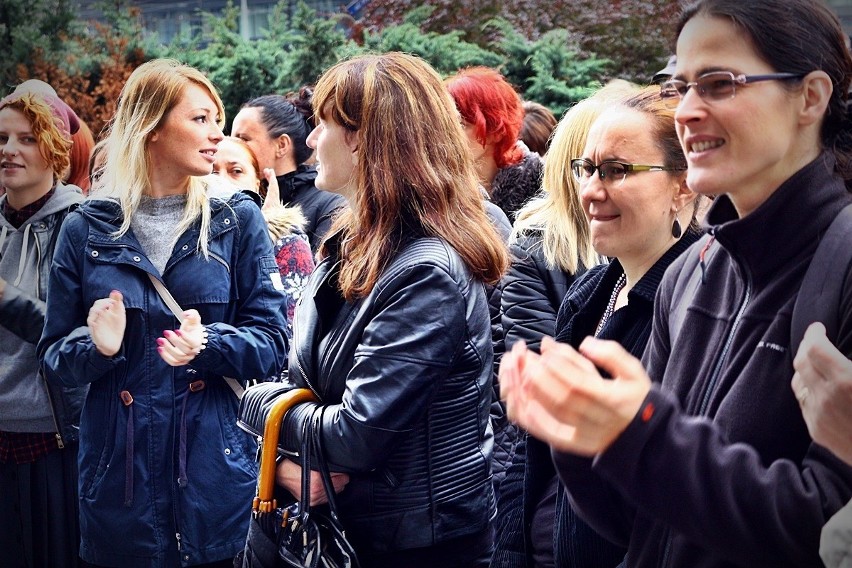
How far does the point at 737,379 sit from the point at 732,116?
1.40 ft

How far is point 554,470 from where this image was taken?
240 cm

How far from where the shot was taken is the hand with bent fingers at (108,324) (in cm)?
298

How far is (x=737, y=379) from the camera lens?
5.01ft

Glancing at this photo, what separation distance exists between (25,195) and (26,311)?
0.58 meters

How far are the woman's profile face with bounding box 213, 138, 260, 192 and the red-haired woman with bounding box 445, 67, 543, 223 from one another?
111 cm

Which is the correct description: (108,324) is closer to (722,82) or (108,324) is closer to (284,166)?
(722,82)

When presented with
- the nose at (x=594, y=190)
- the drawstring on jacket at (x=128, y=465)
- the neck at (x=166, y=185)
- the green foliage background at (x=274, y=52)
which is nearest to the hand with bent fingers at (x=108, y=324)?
the drawstring on jacket at (x=128, y=465)

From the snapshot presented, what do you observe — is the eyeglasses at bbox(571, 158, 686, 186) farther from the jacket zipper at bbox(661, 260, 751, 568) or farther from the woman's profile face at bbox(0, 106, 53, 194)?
the woman's profile face at bbox(0, 106, 53, 194)

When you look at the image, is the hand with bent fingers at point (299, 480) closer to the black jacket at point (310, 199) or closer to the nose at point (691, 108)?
the nose at point (691, 108)

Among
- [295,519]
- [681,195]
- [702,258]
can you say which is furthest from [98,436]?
[702,258]

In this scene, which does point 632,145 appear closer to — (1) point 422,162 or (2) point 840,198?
(1) point 422,162

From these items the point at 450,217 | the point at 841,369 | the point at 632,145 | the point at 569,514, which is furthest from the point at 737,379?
the point at 450,217

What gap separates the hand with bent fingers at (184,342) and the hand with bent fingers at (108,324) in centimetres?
13

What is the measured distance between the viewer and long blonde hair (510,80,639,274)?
2994 millimetres
